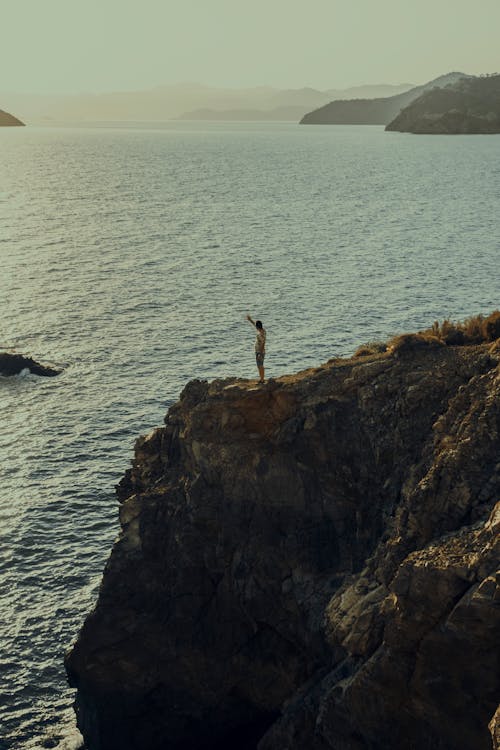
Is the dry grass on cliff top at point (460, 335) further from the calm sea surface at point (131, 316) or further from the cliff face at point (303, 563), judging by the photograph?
the calm sea surface at point (131, 316)

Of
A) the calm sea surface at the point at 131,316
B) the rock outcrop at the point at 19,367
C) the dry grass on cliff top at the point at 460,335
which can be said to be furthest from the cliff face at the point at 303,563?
the rock outcrop at the point at 19,367

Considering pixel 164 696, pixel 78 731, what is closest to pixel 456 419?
pixel 164 696

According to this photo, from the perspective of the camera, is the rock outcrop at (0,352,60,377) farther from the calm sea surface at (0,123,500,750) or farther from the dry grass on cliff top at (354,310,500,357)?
the dry grass on cliff top at (354,310,500,357)

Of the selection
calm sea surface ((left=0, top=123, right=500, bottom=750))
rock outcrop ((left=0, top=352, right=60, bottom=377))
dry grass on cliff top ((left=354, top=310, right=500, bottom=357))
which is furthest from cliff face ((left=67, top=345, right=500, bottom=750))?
rock outcrop ((left=0, top=352, right=60, bottom=377))

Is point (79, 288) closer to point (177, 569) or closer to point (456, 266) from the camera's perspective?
point (456, 266)

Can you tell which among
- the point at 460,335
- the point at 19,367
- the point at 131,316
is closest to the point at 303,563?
the point at 460,335

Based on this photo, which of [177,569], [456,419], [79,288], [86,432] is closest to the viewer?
[456,419]

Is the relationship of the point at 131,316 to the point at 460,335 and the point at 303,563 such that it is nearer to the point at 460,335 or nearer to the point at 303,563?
the point at 460,335
